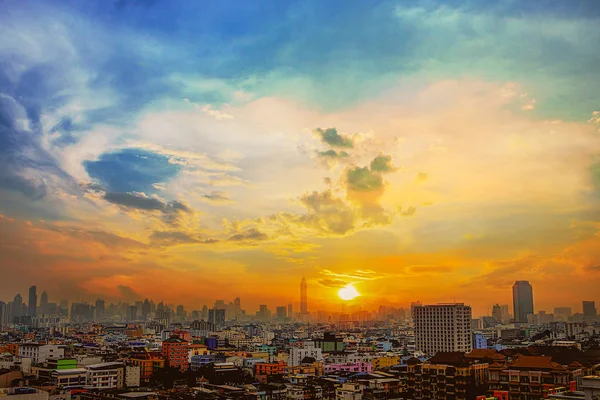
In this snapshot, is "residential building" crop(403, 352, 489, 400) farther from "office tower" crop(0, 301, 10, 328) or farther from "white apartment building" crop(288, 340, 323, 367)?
"office tower" crop(0, 301, 10, 328)

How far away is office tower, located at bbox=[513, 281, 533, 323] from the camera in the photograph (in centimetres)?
9856

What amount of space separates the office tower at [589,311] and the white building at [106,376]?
80.7 metres

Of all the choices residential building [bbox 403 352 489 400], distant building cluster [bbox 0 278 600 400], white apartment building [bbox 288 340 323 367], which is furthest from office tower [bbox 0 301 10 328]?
residential building [bbox 403 352 489 400]

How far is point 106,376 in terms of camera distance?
25.2 metres

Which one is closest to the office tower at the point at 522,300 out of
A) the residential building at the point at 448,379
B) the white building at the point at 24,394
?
the residential building at the point at 448,379

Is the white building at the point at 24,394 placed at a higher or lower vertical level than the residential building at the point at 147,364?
higher

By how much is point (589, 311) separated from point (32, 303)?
9379 centimetres

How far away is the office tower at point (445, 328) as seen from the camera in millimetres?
41406

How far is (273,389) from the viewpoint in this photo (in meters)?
23.4

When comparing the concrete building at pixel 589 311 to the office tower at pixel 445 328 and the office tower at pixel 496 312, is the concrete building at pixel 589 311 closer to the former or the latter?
the office tower at pixel 496 312

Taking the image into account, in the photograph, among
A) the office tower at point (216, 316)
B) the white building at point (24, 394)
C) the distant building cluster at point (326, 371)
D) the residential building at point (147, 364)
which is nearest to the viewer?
the white building at point (24, 394)

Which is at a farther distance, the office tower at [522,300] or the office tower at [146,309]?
the office tower at [146,309]

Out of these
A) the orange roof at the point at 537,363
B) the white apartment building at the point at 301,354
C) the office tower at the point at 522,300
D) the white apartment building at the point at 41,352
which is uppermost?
the office tower at the point at 522,300

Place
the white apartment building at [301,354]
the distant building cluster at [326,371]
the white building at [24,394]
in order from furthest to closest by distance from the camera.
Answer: the white apartment building at [301,354], the distant building cluster at [326,371], the white building at [24,394]
